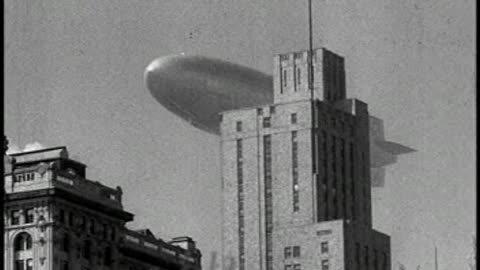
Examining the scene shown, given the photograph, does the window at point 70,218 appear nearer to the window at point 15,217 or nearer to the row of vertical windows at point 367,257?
the window at point 15,217

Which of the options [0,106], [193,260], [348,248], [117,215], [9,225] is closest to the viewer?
[0,106]

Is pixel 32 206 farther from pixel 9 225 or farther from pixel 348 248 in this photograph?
pixel 348 248

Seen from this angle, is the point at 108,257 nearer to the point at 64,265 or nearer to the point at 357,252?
the point at 64,265

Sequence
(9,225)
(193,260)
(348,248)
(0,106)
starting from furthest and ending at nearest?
(348,248), (193,260), (9,225), (0,106)

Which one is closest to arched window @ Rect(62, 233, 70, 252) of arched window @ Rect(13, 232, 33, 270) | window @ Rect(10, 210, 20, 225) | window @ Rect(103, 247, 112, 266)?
arched window @ Rect(13, 232, 33, 270)

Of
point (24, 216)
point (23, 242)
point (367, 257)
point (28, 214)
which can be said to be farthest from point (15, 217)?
point (367, 257)

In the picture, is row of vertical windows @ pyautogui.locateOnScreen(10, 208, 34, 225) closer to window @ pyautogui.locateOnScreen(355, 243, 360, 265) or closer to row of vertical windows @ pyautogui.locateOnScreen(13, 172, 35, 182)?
row of vertical windows @ pyautogui.locateOnScreen(13, 172, 35, 182)

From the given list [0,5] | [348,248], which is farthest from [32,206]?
[0,5]
